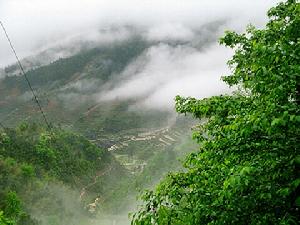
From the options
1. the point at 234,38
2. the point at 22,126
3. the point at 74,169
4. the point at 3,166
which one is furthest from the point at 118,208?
the point at 234,38

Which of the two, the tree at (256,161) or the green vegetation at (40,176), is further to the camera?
the green vegetation at (40,176)

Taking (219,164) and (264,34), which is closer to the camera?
(219,164)

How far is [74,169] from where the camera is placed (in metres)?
188

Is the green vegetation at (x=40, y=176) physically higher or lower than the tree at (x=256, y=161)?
higher

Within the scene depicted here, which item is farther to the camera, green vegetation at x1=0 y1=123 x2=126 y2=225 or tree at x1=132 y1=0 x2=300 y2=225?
green vegetation at x1=0 y1=123 x2=126 y2=225

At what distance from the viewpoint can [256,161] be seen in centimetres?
802

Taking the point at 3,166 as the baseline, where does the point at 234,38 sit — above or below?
below

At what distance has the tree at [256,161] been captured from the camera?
7184 mm

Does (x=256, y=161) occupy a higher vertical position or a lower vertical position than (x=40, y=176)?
lower

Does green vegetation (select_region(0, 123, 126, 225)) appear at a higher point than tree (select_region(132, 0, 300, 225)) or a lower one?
higher

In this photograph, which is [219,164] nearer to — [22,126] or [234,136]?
[234,136]

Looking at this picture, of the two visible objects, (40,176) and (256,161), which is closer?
(256,161)

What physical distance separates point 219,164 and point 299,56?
2885 millimetres

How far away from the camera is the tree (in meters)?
7.18
